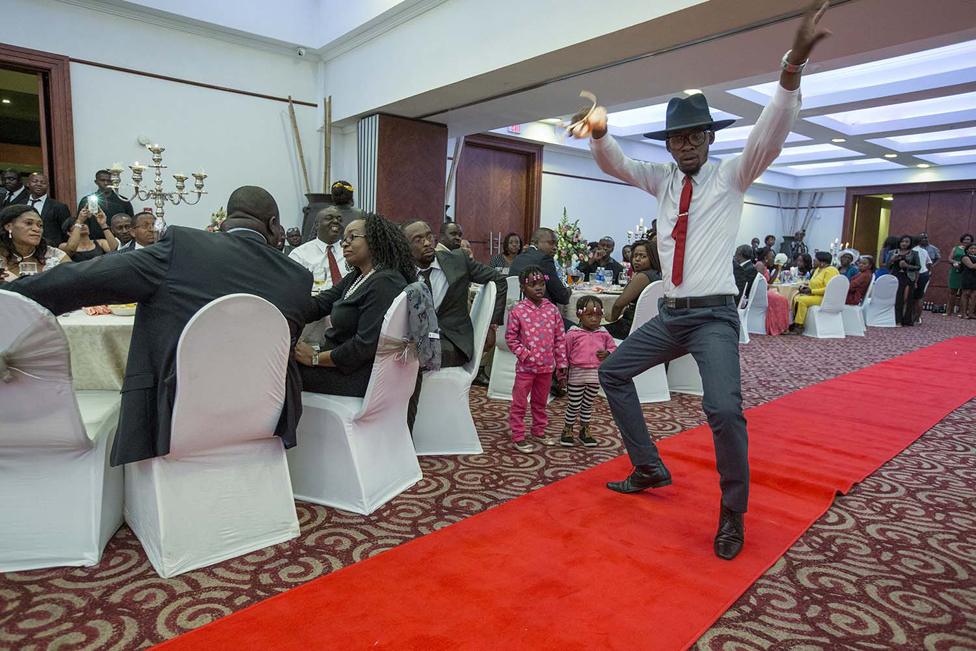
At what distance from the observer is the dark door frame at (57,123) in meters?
6.80

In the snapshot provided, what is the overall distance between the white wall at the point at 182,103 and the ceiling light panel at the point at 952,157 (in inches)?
525

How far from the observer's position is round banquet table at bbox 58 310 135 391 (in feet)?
8.59

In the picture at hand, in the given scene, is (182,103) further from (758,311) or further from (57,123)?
(758,311)

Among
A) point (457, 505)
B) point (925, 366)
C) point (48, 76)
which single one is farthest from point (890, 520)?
point (48, 76)

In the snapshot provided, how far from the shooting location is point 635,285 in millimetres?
4547

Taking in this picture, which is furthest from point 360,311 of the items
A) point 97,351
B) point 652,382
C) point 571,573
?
point 652,382

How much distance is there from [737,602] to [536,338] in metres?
1.87

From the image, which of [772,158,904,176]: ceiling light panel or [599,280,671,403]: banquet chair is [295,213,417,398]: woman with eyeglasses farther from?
[772,158,904,176]: ceiling light panel

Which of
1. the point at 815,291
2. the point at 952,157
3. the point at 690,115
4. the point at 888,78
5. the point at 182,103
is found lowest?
the point at 815,291

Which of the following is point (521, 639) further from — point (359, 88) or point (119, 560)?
point (359, 88)

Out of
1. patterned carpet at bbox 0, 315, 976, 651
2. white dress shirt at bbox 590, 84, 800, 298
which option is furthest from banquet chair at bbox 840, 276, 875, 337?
white dress shirt at bbox 590, 84, 800, 298

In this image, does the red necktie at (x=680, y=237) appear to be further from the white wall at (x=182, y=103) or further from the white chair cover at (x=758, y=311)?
the white wall at (x=182, y=103)

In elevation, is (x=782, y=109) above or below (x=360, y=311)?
above

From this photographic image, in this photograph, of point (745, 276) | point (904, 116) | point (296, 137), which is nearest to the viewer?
point (745, 276)
